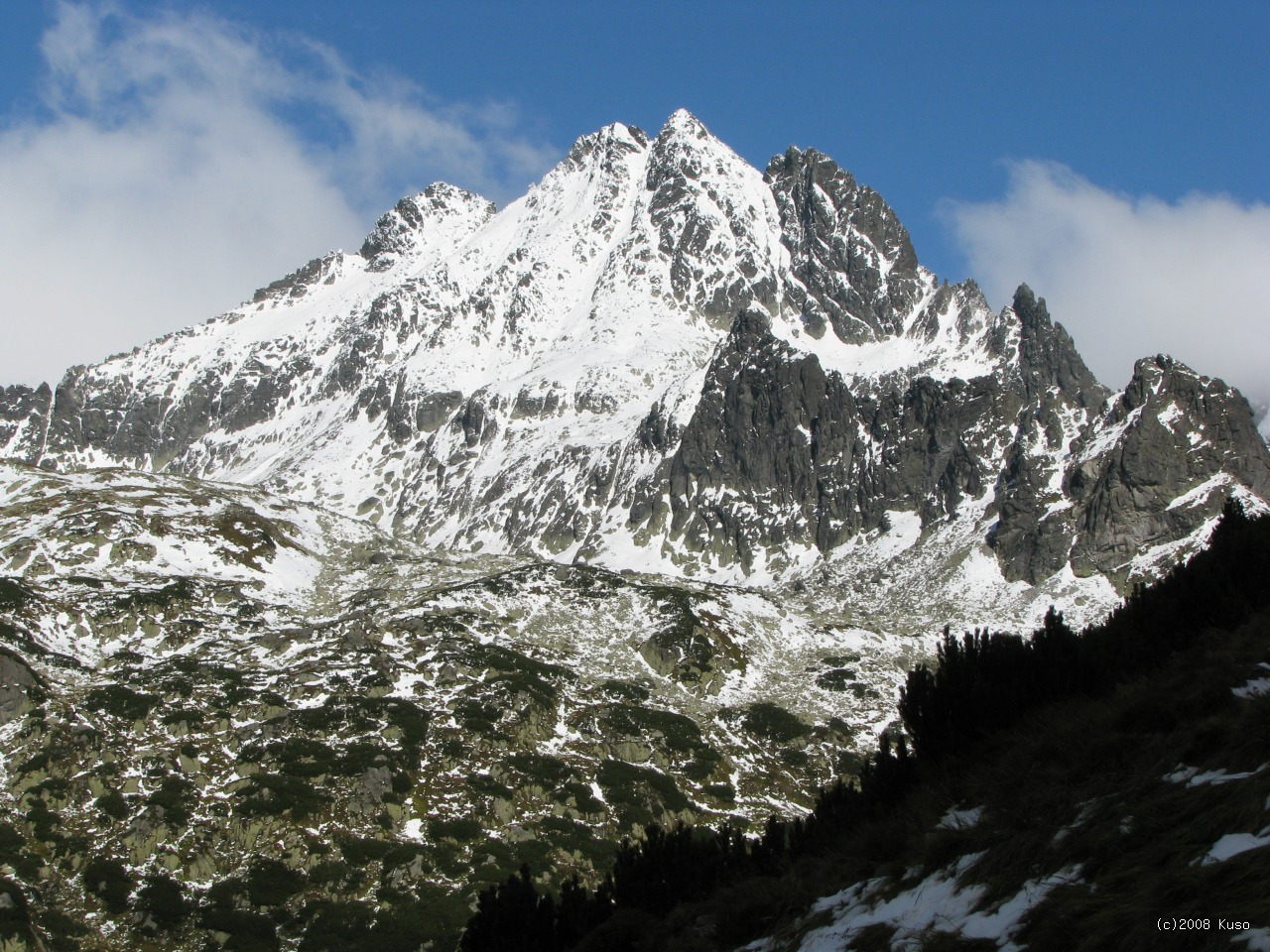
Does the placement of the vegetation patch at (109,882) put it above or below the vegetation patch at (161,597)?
below

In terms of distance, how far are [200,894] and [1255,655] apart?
71.1 metres

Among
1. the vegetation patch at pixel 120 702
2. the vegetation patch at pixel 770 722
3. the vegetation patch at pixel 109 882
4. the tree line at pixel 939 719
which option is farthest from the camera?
the vegetation patch at pixel 770 722

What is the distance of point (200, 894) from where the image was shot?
6981 cm

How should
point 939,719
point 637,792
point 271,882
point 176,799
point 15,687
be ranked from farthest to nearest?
point 637,792 → point 15,687 → point 176,799 → point 271,882 → point 939,719

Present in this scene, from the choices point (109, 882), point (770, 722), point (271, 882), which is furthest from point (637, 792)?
point (109, 882)

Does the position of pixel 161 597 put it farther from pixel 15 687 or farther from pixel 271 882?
pixel 271 882

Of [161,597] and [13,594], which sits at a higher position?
[13,594]

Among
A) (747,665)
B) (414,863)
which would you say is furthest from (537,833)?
(747,665)

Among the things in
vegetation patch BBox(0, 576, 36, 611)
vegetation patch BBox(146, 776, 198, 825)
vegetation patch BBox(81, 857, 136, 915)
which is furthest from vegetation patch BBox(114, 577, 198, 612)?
vegetation patch BBox(81, 857, 136, 915)

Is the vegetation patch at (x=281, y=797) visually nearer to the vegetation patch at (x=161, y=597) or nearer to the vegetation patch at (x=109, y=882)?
the vegetation patch at (x=109, y=882)

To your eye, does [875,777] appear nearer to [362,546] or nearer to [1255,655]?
[1255,655]

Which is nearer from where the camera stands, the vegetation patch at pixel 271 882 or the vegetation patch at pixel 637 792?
the vegetation patch at pixel 271 882

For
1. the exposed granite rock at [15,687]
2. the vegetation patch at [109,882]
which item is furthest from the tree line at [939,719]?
the exposed granite rock at [15,687]

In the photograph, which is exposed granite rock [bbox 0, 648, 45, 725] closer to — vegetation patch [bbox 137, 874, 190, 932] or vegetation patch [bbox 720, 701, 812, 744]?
vegetation patch [bbox 137, 874, 190, 932]
